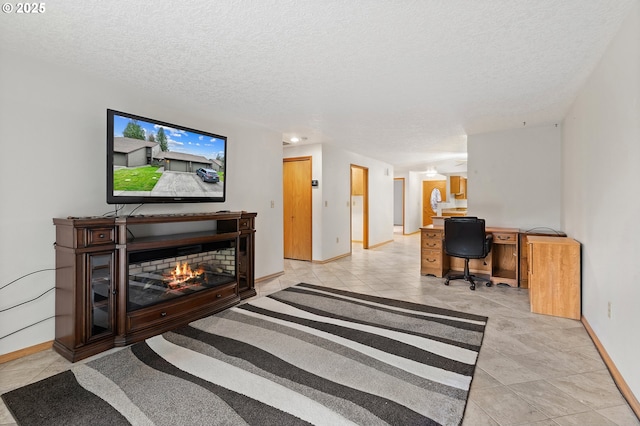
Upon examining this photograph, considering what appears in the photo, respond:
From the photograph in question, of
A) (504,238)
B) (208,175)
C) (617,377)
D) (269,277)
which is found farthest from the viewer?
(269,277)

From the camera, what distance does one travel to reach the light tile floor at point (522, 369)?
1652mm

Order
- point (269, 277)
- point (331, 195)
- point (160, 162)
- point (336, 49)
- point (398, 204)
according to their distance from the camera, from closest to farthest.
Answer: point (336, 49) < point (160, 162) < point (269, 277) < point (331, 195) < point (398, 204)

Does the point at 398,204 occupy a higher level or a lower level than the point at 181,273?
higher

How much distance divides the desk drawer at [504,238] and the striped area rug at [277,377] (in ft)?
5.54

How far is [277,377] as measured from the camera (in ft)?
6.55

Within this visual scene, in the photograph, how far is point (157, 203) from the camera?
9.87 feet

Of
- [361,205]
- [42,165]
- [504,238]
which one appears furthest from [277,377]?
[361,205]

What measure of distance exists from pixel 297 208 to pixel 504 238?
11.8 feet

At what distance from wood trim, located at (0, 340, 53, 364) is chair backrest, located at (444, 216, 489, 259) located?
4454mm

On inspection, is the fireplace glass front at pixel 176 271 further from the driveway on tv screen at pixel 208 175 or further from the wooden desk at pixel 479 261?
the wooden desk at pixel 479 261

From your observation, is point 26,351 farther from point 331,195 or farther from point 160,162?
point 331,195

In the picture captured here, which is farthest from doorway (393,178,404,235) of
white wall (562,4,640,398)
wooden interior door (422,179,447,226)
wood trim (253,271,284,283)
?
white wall (562,4,640,398)

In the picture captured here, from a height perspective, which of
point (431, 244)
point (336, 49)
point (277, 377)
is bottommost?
point (277, 377)

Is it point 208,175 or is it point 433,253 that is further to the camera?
point 433,253
